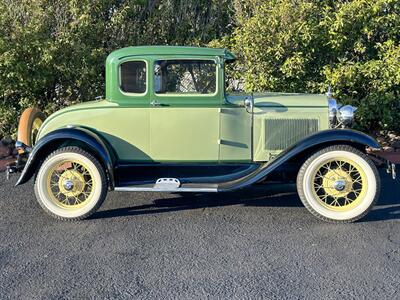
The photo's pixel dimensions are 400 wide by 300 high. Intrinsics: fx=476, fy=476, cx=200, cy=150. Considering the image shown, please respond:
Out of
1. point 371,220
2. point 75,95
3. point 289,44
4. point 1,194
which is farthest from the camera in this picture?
point 75,95

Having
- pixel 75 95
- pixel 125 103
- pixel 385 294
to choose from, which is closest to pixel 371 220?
pixel 385 294

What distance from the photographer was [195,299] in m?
3.18

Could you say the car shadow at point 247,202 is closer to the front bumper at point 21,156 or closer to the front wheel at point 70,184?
the front wheel at point 70,184

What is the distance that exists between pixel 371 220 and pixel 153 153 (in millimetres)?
2217

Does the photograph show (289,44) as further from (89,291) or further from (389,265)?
(89,291)

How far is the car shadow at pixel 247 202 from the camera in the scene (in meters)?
4.75

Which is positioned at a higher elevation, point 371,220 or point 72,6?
point 72,6

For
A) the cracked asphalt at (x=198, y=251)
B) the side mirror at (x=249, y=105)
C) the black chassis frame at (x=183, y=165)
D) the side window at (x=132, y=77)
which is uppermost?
the side window at (x=132, y=77)

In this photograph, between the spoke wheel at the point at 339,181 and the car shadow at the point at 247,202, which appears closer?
the spoke wheel at the point at 339,181

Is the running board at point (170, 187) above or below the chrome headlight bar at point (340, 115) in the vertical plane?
below

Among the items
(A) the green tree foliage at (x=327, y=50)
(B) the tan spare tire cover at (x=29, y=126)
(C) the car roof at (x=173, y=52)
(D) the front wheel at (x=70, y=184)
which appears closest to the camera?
(D) the front wheel at (x=70, y=184)

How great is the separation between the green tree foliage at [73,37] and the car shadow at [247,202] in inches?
114

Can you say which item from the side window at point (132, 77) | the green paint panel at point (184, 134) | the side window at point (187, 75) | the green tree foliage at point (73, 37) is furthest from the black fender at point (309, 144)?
the green tree foliage at point (73, 37)

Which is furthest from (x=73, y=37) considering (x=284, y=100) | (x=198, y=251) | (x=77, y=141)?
(x=198, y=251)
